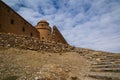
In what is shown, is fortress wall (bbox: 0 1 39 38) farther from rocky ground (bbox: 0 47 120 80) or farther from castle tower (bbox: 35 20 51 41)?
rocky ground (bbox: 0 47 120 80)

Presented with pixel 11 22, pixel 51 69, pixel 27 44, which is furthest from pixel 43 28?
pixel 51 69

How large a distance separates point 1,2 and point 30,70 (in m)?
14.1

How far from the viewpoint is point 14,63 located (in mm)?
7359

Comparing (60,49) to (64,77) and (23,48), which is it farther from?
(64,77)

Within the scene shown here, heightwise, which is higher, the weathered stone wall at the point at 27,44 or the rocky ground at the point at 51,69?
the weathered stone wall at the point at 27,44

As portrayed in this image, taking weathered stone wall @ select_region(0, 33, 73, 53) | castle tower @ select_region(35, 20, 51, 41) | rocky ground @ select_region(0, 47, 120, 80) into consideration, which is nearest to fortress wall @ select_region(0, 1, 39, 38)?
castle tower @ select_region(35, 20, 51, 41)

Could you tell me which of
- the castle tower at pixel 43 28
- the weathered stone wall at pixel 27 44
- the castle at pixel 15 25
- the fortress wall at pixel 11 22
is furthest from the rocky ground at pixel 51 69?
the castle tower at pixel 43 28

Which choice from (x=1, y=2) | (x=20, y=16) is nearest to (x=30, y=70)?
(x=1, y=2)

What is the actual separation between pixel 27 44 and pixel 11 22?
10.4 meters

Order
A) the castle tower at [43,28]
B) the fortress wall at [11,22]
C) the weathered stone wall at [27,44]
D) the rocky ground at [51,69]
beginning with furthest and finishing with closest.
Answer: the castle tower at [43,28] → the fortress wall at [11,22] → the weathered stone wall at [27,44] → the rocky ground at [51,69]

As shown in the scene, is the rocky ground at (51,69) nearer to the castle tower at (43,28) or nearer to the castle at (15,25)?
the castle at (15,25)

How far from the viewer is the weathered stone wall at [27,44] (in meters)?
10.2

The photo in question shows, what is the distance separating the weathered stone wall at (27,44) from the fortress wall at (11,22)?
8062 mm

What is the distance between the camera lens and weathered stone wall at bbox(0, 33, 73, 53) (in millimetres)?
10242
